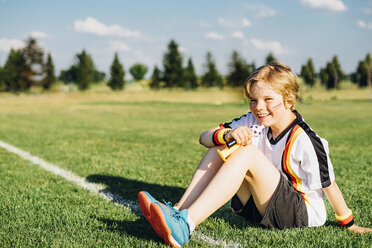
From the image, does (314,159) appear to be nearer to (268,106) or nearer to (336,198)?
(336,198)

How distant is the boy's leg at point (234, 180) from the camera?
2611 mm

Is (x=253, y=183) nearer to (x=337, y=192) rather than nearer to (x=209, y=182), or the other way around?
(x=209, y=182)

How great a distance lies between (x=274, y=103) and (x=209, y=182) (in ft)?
2.91

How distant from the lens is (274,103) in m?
2.81

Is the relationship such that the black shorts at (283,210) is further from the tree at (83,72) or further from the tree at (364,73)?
the tree at (83,72)

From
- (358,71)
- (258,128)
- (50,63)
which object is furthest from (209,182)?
(50,63)

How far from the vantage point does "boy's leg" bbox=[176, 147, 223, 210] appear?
282 centimetres

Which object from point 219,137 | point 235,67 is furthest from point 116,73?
point 219,137

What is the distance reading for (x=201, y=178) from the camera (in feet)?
9.52

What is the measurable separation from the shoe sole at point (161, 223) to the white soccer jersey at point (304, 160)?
1157mm

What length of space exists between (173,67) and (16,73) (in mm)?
33287

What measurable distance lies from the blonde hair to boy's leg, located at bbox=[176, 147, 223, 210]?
0.66 metres

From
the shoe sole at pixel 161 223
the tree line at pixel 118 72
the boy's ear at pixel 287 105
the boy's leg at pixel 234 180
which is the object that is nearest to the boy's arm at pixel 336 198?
the boy's leg at pixel 234 180

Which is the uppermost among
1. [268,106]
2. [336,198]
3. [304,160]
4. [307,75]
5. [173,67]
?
[173,67]
